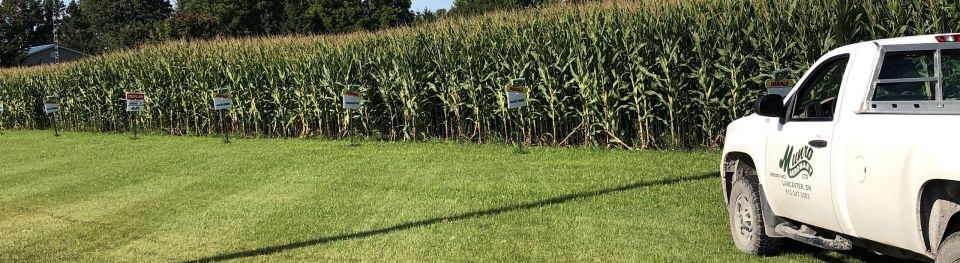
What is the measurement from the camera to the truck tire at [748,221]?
650 centimetres

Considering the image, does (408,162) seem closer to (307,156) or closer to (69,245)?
(307,156)

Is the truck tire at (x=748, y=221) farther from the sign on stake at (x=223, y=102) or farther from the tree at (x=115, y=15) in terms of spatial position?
the tree at (x=115, y=15)

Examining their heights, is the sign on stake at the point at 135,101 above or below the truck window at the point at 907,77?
above

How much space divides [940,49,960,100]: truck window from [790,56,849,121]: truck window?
66 cm

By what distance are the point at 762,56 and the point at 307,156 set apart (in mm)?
8132

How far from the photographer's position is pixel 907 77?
17.0 ft

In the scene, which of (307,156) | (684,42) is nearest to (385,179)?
(307,156)

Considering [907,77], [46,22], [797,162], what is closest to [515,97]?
[797,162]

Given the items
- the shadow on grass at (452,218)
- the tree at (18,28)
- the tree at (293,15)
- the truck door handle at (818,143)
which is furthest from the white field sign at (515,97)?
the tree at (18,28)

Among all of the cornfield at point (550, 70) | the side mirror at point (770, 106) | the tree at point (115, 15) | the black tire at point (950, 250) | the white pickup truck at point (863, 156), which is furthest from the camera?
the tree at point (115, 15)

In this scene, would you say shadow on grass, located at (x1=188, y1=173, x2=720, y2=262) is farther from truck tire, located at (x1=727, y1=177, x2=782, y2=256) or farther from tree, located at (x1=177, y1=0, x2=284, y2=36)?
tree, located at (x1=177, y1=0, x2=284, y2=36)

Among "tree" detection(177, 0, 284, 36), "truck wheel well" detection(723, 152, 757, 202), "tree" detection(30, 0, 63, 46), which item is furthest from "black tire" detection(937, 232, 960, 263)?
"tree" detection(30, 0, 63, 46)

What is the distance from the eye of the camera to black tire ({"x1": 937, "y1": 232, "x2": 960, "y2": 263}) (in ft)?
13.4

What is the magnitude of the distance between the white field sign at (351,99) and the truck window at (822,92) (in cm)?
1281
